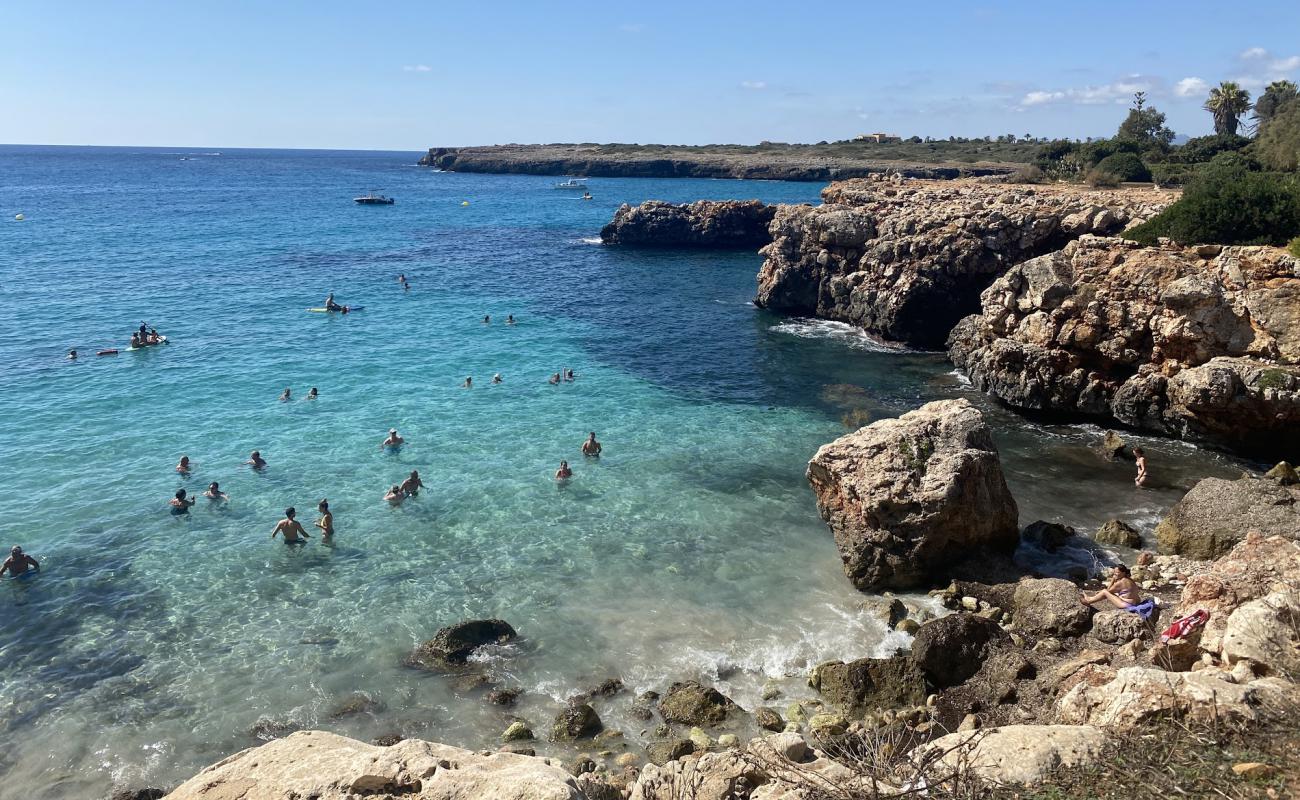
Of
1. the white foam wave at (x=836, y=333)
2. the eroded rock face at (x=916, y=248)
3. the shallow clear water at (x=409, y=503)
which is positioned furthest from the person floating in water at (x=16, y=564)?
the eroded rock face at (x=916, y=248)

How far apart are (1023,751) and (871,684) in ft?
19.4

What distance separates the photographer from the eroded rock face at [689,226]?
7012 cm

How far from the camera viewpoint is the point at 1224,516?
1678 cm

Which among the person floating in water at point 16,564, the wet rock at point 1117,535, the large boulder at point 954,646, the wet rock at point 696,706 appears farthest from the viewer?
the wet rock at point 1117,535

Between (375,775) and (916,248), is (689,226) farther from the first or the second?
(375,775)

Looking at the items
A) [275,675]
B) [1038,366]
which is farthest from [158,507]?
[1038,366]

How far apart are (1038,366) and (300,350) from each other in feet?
102

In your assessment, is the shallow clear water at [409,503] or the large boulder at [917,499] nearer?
the shallow clear water at [409,503]

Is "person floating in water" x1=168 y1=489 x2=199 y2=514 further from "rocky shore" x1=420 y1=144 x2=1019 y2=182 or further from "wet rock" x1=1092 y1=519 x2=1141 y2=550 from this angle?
"rocky shore" x1=420 y1=144 x2=1019 y2=182

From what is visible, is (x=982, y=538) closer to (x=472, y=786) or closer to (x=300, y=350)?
(x=472, y=786)

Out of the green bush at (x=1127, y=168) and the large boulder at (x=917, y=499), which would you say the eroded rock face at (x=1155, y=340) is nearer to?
the large boulder at (x=917, y=499)

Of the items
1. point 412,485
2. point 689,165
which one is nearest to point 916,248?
point 412,485

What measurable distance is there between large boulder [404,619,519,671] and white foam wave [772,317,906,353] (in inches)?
1003

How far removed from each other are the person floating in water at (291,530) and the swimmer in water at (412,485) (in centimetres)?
294
